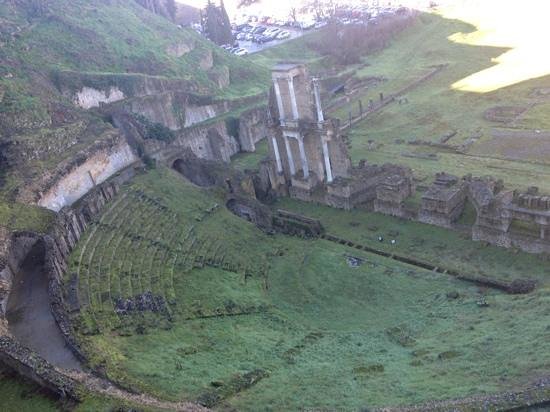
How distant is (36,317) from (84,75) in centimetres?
3218

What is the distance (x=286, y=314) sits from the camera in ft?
94.1

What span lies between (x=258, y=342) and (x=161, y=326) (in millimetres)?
4523

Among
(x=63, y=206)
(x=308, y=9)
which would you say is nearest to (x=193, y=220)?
(x=63, y=206)

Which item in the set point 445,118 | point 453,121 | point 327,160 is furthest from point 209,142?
point 453,121

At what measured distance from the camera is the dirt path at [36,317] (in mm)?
21766

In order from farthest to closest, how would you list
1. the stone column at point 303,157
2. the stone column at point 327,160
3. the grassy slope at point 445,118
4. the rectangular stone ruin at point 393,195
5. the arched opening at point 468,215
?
the grassy slope at point 445,118 → the stone column at point 303,157 → the stone column at point 327,160 → the rectangular stone ruin at point 393,195 → the arched opening at point 468,215

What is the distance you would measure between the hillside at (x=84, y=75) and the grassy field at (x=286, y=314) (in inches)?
274

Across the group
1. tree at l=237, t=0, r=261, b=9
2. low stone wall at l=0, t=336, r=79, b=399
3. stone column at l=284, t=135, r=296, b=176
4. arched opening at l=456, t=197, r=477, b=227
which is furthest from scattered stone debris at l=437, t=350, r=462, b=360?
tree at l=237, t=0, r=261, b=9

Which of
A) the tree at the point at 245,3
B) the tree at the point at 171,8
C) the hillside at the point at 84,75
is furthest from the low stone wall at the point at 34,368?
the tree at the point at 245,3

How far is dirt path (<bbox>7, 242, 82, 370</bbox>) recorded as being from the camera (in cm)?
2177

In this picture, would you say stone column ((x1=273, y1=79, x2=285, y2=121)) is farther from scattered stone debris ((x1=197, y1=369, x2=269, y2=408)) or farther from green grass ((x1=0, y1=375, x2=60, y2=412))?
Answer: green grass ((x1=0, y1=375, x2=60, y2=412))

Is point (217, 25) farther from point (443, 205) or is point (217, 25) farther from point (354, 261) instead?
point (354, 261)

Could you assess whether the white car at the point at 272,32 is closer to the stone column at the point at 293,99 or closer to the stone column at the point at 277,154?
the stone column at the point at 277,154

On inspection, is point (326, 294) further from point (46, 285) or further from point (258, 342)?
point (46, 285)
